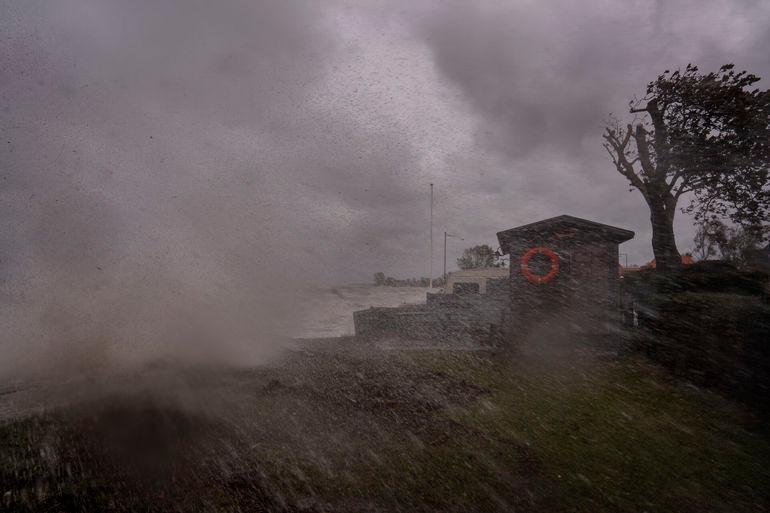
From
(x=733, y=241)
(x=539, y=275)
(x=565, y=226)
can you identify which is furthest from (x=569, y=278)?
(x=733, y=241)

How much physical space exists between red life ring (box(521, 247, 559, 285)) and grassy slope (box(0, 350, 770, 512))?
3.22 metres

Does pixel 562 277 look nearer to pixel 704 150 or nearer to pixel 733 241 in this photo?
pixel 704 150

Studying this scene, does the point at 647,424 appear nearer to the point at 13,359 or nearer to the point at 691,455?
the point at 691,455

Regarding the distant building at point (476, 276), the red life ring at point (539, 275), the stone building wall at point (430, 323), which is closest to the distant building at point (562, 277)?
the red life ring at point (539, 275)

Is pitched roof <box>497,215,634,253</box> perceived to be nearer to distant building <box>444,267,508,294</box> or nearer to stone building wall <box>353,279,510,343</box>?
stone building wall <box>353,279,510,343</box>

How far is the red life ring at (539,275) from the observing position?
373 inches

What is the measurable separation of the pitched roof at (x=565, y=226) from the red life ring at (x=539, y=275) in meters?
0.46

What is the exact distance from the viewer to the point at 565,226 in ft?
31.5

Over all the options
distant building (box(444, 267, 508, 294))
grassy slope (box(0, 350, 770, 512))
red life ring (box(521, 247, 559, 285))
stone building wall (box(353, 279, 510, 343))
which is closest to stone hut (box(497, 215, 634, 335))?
red life ring (box(521, 247, 559, 285))

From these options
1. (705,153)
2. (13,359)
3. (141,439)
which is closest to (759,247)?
(705,153)

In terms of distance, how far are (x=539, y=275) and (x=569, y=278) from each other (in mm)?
695

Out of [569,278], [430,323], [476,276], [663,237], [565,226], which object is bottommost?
[430,323]

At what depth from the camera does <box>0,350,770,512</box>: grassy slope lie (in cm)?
322

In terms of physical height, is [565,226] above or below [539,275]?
above
